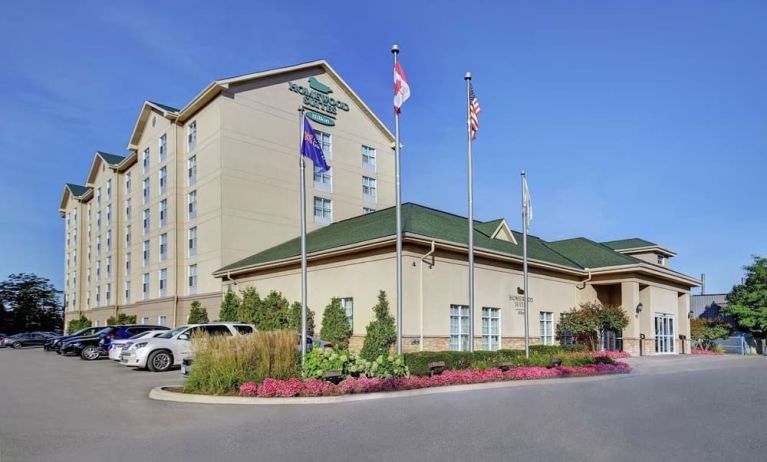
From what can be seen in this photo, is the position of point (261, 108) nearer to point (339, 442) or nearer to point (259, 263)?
point (259, 263)

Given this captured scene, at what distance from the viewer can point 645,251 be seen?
36375 mm

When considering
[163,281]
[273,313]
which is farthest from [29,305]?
[273,313]

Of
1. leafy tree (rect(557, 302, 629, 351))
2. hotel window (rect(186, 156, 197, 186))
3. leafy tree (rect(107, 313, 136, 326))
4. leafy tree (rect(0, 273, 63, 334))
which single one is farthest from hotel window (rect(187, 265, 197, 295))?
leafy tree (rect(0, 273, 63, 334))

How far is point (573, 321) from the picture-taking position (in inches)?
1079

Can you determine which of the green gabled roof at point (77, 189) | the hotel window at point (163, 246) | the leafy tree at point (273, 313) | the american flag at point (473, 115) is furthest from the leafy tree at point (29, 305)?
the american flag at point (473, 115)

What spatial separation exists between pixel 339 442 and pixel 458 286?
49.8 ft

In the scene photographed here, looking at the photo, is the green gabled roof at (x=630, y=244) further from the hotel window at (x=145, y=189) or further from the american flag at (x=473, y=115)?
the hotel window at (x=145, y=189)

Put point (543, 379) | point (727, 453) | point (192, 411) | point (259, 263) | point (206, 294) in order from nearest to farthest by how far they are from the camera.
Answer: point (727, 453)
point (192, 411)
point (543, 379)
point (259, 263)
point (206, 294)

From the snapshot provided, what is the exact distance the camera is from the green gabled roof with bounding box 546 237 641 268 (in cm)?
2989

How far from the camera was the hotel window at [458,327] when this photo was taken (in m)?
22.7

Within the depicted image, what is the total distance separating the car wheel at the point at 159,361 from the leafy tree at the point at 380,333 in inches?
250

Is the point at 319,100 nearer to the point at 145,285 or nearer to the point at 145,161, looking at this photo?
the point at 145,161

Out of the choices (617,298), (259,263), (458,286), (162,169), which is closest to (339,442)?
(458,286)

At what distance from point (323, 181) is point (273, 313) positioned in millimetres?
12436
